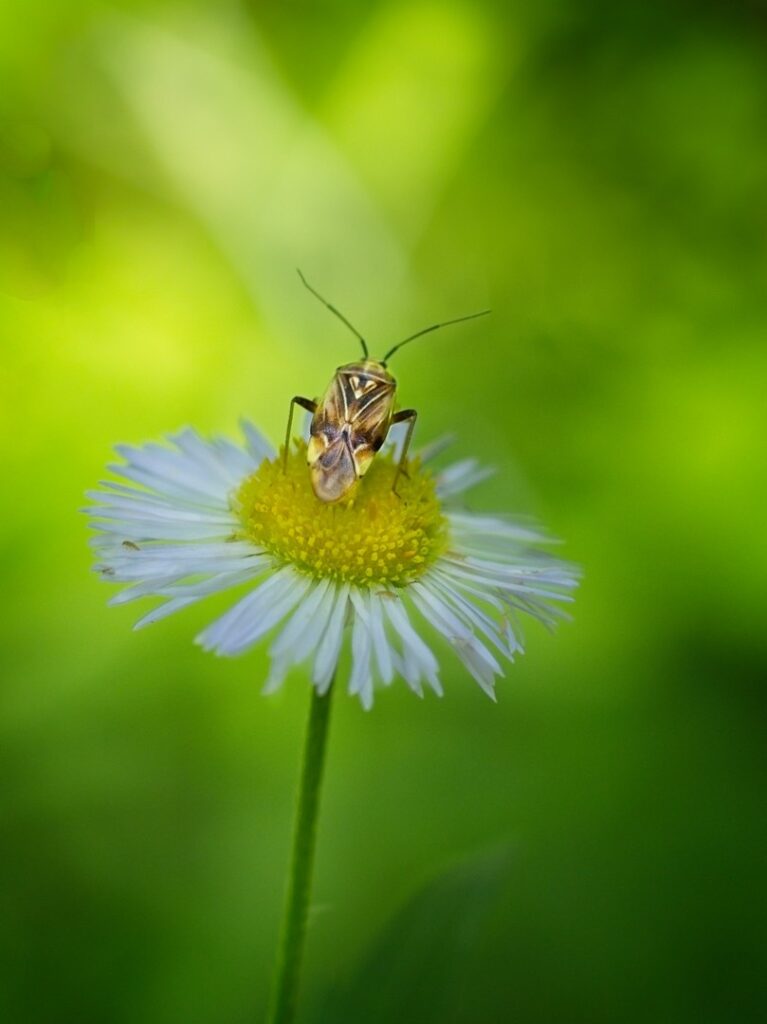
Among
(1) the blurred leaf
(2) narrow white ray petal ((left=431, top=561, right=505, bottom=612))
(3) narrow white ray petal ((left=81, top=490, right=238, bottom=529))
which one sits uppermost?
(3) narrow white ray petal ((left=81, top=490, right=238, bottom=529))

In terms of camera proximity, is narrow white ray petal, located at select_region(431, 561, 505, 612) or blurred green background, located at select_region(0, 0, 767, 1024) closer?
narrow white ray petal, located at select_region(431, 561, 505, 612)

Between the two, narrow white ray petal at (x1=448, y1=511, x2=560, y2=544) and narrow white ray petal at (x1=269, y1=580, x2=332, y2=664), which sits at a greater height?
narrow white ray petal at (x1=448, y1=511, x2=560, y2=544)

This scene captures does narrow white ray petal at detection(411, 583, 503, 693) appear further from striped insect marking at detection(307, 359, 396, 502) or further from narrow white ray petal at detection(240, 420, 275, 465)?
narrow white ray petal at detection(240, 420, 275, 465)

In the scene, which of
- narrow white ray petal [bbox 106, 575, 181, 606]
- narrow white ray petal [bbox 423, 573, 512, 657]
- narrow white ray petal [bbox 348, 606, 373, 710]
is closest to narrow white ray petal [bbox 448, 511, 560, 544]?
narrow white ray petal [bbox 423, 573, 512, 657]

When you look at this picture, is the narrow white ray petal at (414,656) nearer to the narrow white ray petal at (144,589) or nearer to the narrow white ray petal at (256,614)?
the narrow white ray petal at (256,614)

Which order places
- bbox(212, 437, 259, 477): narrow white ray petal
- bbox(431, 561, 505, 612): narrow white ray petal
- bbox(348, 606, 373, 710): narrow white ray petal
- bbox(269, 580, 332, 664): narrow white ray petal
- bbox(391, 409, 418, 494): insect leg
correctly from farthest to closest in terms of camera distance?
1. bbox(212, 437, 259, 477): narrow white ray petal
2. bbox(391, 409, 418, 494): insect leg
3. bbox(431, 561, 505, 612): narrow white ray petal
4. bbox(269, 580, 332, 664): narrow white ray petal
5. bbox(348, 606, 373, 710): narrow white ray petal

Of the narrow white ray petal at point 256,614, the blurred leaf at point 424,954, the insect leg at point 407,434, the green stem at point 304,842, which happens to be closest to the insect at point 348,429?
the insect leg at point 407,434

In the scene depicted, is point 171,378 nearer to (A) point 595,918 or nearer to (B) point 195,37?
(B) point 195,37
